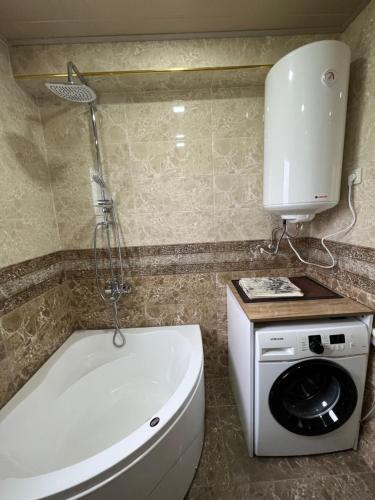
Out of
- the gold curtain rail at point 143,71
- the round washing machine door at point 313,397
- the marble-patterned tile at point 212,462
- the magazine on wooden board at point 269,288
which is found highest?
the gold curtain rail at point 143,71

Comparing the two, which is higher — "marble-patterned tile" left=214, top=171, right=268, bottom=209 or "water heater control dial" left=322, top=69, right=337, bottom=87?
"water heater control dial" left=322, top=69, right=337, bottom=87

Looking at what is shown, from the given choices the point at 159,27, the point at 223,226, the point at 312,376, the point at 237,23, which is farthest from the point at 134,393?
the point at 237,23

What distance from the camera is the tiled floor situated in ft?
3.15

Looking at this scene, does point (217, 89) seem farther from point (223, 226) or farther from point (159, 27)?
point (223, 226)

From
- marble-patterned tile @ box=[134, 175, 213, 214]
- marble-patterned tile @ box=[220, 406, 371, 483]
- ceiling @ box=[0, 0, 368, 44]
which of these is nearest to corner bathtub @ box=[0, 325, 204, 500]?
marble-patterned tile @ box=[220, 406, 371, 483]

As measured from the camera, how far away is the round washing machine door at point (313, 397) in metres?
0.97

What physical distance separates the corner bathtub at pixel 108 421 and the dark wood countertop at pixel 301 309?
431 mm

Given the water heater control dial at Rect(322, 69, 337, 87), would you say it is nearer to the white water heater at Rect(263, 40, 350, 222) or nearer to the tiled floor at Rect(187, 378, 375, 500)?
the white water heater at Rect(263, 40, 350, 222)

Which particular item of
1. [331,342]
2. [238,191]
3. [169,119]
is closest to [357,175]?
[238,191]

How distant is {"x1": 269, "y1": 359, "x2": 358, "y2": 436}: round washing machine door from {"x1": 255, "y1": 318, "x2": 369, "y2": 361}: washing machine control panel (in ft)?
0.22

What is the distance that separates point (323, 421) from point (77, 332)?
1.69 metres

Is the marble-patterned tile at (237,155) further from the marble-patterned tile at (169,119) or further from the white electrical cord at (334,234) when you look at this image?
the white electrical cord at (334,234)

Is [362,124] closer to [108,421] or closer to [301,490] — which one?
[301,490]

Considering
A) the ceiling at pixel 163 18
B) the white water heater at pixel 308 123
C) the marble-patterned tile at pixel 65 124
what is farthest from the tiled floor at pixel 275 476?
the ceiling at pixel 163 18
